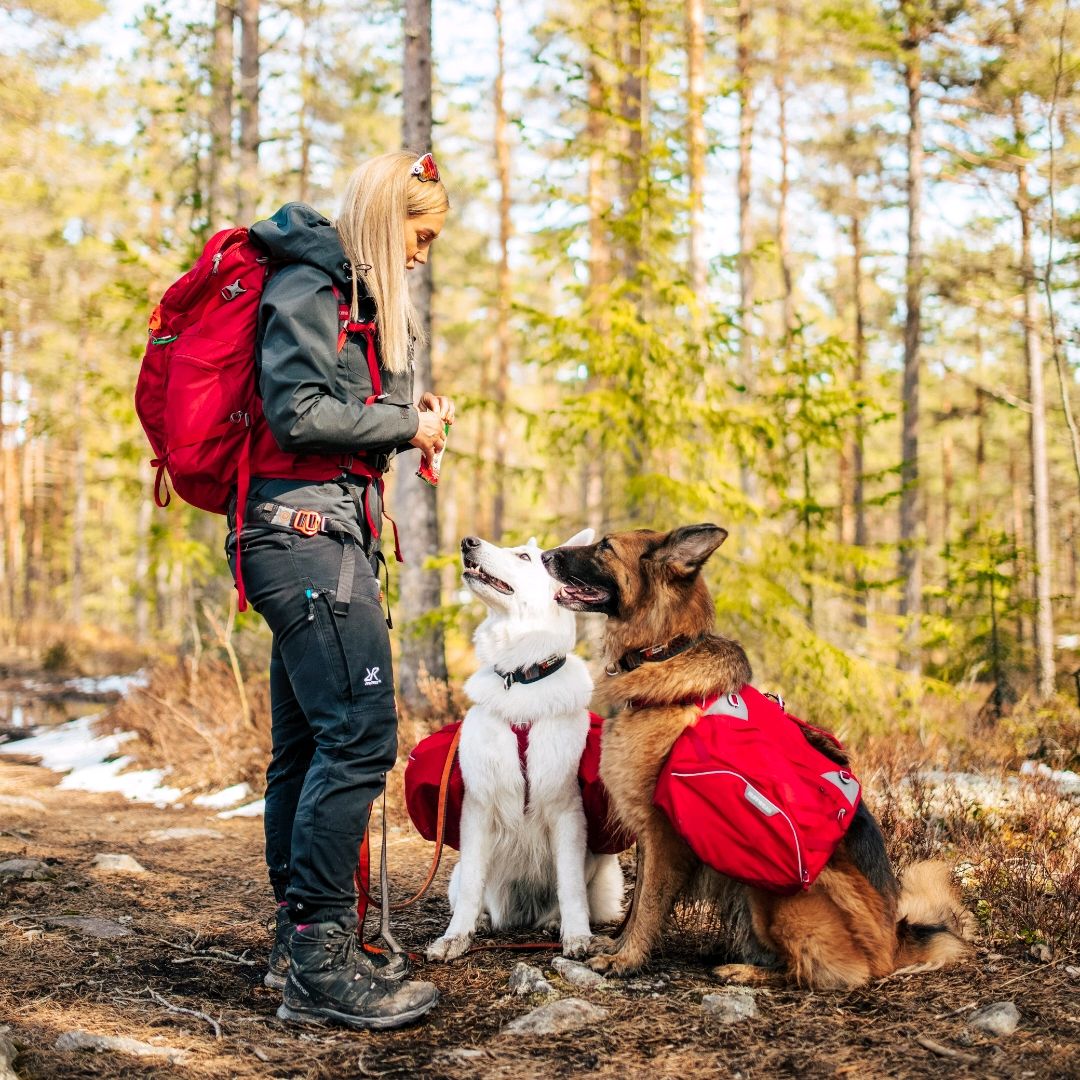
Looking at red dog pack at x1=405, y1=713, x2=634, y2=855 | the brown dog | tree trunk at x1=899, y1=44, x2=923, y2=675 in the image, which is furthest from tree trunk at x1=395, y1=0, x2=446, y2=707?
tree trunk at x1=899, y1=44, x2=923, y2=675

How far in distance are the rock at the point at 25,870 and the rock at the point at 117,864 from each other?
0.26 metres


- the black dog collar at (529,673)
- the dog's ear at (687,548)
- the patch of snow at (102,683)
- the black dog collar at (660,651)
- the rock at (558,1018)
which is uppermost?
the dog's ear at (687,548)

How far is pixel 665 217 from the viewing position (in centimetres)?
774

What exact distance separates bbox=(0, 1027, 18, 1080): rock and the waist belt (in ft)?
4.56

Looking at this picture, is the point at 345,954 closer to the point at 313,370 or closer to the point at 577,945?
the point at 577,945

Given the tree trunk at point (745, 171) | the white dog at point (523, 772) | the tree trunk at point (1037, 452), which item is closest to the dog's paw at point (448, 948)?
the white dog at point (523, 772)

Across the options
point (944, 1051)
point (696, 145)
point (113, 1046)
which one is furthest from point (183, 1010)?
point (696, 145)

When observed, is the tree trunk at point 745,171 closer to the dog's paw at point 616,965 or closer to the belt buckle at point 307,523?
the dog's paw at point 616,965

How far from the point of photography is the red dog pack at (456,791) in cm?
382

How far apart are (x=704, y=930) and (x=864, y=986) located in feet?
2.74

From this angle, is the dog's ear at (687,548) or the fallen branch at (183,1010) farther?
the dog's ear at (687,548)

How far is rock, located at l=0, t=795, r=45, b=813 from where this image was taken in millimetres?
6488

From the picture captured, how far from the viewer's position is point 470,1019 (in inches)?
118

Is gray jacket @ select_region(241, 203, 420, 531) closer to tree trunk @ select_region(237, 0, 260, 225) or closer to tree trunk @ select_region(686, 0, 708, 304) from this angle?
tree trunk @ select_region(686, 0, 708, 304)
